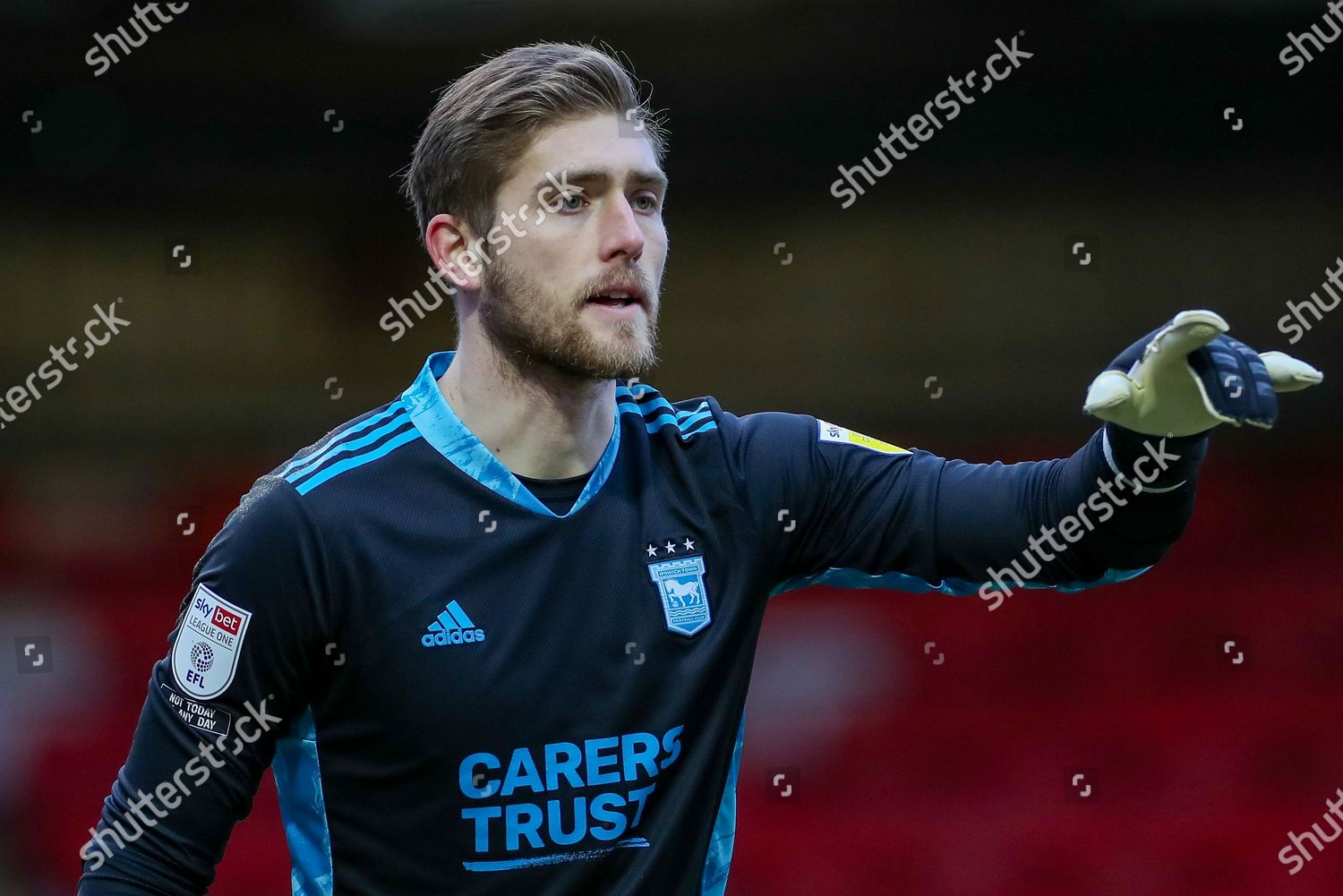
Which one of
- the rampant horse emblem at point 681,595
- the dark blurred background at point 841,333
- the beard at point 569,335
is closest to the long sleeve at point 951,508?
the rampant horse emblem at point 681,595

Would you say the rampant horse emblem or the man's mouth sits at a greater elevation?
the man's mouth

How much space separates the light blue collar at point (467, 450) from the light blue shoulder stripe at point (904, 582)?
0.89ft

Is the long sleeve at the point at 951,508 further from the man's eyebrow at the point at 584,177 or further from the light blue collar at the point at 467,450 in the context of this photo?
the man's eyebrow at the point at 584,177

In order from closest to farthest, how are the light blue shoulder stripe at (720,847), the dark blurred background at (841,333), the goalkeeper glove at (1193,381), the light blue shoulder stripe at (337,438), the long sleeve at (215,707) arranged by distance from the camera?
the goalkeeper glove at (1193,381), the long sleeve at (215,707), the light blue shoulder stripe at (337,438), the light blue shoulder stripe at (720,847), the dark blurred background at (841,333)

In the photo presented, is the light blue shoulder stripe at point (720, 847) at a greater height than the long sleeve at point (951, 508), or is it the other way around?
the long sleeve at point (951, 508)

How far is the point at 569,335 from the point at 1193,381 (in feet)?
2.27

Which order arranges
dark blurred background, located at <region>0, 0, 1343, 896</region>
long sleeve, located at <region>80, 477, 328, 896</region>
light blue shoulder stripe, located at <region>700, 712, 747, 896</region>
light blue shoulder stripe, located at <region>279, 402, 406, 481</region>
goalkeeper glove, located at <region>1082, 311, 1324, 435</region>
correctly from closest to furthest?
goalkeeper glove, located at <region>1082, 311, 1324, 435</region>
long sleeve, located at <region>80, 477, 328, 896</region>
light blue shoulder stripe, located at <region>279, 402, 406, 481</region>
light blue shoulder stripe, located at <region>700, 712, 747, 896</region>
dark blurred background, located at <region>0, 0, 1343, 896</region>

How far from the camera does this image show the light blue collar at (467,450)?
1.68 m

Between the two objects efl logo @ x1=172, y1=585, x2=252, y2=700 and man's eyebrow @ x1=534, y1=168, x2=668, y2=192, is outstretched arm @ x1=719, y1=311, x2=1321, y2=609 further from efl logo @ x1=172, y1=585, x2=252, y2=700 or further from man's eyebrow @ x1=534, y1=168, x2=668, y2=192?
efl logo @ x1=172, y1=585, x2=252, y2=700

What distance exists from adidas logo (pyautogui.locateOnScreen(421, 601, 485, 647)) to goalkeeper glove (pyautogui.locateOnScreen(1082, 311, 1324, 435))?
71cm

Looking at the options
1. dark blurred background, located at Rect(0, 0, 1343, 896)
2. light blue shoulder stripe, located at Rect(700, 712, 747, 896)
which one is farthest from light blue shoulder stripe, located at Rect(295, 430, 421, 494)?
dark blurred background, located at Rect(0, 0, 1343, 896)

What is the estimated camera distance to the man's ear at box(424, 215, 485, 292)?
1790 mm

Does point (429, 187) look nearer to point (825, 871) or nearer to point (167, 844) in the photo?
point (167, 844)

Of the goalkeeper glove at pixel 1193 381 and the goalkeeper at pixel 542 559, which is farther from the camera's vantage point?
the goalkeeper at pixel 542 559
